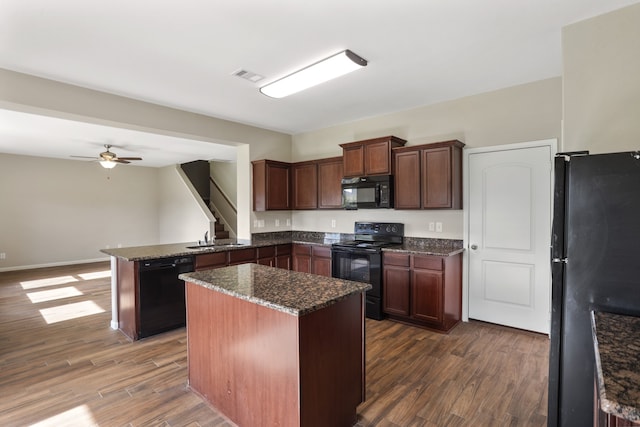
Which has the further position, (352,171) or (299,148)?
(299,148)

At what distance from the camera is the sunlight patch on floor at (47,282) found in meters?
5.73

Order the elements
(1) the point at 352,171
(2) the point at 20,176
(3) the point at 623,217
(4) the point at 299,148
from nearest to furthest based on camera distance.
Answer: (3) the point at 623,217 → (1) the point at 352,171 → (4) the point at 299,148 → (2) the point at 20,176

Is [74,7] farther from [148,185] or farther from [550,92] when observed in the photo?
[148,185]

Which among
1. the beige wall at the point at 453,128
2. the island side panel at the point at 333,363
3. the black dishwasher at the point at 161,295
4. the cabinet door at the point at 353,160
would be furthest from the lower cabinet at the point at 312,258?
the island side panel at the point at 333,363

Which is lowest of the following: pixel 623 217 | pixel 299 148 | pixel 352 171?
pixel 623 217

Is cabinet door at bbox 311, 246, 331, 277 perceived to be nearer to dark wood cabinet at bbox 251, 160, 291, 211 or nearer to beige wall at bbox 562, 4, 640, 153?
dark wood cabinet at bbox 251, 160, 291, 211

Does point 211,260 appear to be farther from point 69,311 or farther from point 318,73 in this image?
point 318,73

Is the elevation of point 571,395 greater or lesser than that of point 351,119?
lesser

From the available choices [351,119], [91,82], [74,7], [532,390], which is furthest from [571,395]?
[91,82]

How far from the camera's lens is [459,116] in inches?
153

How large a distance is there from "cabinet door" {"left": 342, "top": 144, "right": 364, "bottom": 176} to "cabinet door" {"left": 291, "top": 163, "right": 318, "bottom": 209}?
0.72 meters

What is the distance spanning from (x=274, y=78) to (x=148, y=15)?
127 cm

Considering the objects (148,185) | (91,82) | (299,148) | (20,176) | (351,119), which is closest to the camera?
(91,82)

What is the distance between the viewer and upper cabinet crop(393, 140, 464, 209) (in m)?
3.68
